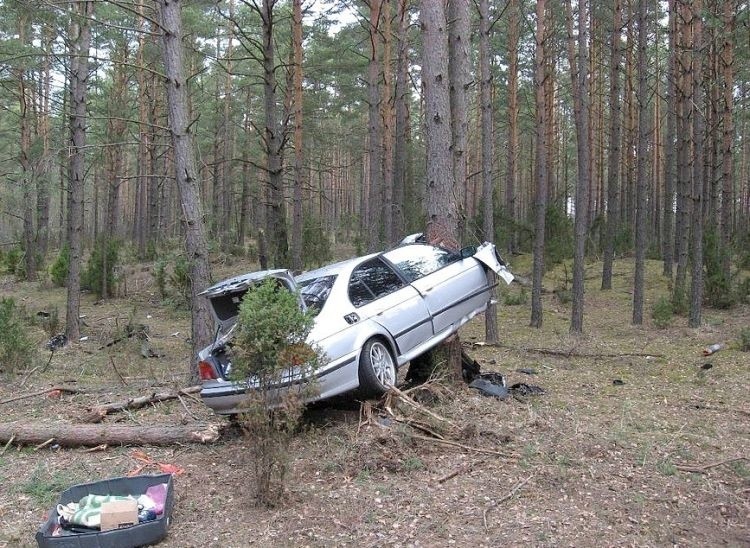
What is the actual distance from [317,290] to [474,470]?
2367 mm

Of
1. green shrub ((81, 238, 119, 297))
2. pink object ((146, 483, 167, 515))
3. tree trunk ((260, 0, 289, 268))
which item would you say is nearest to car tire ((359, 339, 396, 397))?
pink object ((146, 483, 167, 515))

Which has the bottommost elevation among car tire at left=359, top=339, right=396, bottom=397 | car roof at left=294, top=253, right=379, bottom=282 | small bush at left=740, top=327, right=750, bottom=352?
small bush at left=740, top=327, right=750, bottom=352

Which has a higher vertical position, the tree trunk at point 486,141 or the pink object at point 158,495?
the tree trunk at point 486,141

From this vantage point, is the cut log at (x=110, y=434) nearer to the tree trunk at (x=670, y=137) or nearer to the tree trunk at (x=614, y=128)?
the tree trunk at (x=614, y=128)

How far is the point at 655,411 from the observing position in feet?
→ 22.8

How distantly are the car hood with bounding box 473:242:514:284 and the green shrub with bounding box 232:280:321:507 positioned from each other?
3.76m

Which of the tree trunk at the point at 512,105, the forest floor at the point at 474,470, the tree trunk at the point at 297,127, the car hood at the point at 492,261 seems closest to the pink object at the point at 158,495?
the forest floor at the point at 474,470

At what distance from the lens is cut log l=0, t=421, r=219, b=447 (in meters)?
5.86

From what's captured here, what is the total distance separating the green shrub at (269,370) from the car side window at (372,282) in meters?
1.71

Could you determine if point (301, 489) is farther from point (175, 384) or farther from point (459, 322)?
point (175, 384)

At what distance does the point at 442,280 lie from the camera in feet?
23.9

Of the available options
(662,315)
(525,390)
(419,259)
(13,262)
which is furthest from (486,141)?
(13,262)

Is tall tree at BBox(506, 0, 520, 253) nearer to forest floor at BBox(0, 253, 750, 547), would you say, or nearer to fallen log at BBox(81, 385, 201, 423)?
forest floor at BBox(0, 253, 750, 547)

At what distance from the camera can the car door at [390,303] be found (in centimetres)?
627
